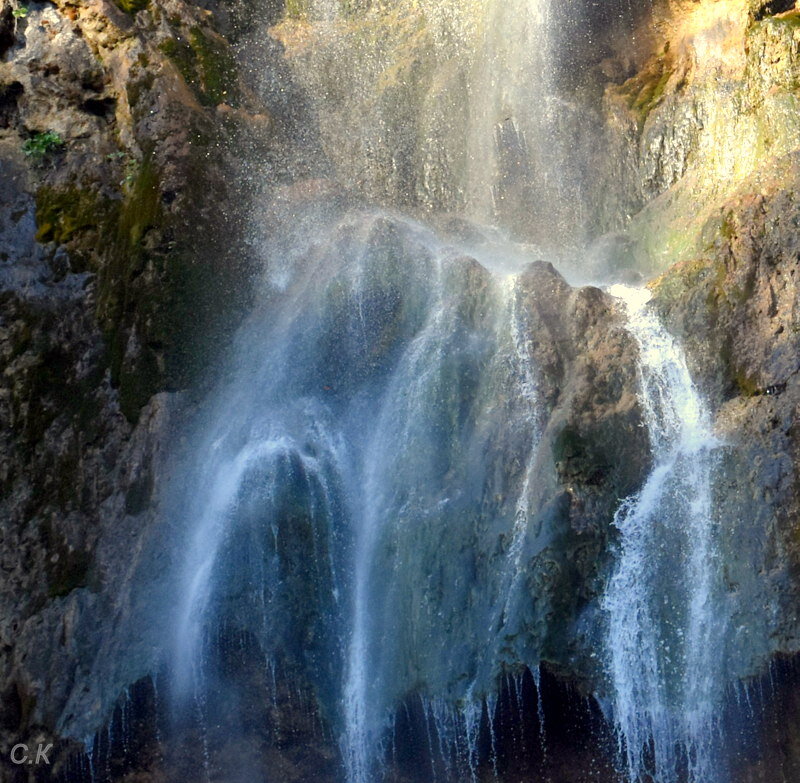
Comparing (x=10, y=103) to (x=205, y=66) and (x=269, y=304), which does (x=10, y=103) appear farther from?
(x=269, y=304)

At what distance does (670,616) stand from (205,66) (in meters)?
8.95

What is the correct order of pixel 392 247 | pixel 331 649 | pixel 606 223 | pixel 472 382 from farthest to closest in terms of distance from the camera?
pixel 606 223, pixel 392 247, pixel 472 382, pixel 331 649

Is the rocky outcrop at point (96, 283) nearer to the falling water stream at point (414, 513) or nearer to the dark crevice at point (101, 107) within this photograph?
the dark crevice at point (101, 107)

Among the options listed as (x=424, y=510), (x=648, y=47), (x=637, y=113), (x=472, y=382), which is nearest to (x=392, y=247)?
(x=472, y=382)

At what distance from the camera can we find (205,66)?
1252 centimetres

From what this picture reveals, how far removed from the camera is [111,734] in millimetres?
9422

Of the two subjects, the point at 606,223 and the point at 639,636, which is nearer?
the point at 639,636

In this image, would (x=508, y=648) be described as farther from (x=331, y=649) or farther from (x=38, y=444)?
(x=38, y=444)

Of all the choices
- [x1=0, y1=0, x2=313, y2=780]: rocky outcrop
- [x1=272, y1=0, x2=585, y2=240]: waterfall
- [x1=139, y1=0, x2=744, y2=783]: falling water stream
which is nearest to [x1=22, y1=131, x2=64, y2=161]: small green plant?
[x1=0, y1=0, x2=313, y2=780]: rocky outcrop

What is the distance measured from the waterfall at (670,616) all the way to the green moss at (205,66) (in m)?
6.95

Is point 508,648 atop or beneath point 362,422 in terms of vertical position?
beneath

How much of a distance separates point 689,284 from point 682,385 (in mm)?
1191

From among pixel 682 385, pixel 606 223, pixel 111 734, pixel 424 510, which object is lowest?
pixel 111 734

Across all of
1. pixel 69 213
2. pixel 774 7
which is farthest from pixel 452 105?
Result: pixel 69 213
